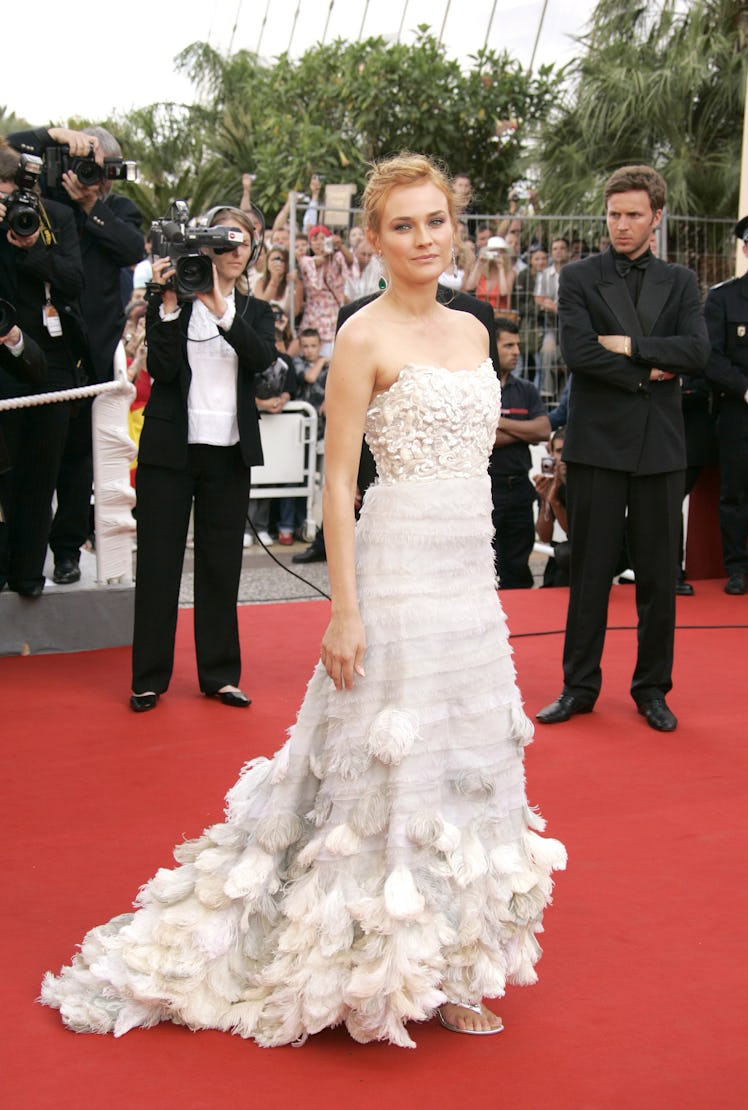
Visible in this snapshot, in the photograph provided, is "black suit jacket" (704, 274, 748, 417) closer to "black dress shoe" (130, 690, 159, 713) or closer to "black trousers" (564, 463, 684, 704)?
"black trousers" (564, 463, 684, 704)

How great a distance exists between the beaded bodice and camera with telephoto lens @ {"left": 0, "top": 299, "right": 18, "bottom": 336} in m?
2.96

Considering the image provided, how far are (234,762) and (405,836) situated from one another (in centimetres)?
202

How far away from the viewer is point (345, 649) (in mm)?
2676

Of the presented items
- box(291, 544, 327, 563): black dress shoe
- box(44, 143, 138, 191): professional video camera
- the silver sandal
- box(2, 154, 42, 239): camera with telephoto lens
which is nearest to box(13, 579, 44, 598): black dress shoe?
box(2, 154, 42, 239): camera with telephoto lens

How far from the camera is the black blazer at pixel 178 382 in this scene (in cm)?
501

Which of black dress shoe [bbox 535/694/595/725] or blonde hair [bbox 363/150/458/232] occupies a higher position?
blonde hair [bbox 363/150/458/232]

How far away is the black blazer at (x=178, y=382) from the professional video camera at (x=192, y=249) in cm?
18

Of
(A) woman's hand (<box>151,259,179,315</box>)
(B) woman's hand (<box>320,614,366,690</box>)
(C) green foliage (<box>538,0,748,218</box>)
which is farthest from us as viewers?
(C) green foliage (<box>538,0,748,218</box>)

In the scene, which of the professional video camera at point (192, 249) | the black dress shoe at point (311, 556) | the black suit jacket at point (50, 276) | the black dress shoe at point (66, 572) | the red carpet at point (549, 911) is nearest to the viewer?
the red carpet at point (549, 911)

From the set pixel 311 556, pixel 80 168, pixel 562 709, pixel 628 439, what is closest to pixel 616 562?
pixel 628 439

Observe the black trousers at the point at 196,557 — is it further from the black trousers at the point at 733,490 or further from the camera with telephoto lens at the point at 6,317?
the black trousers at the point at 733,490

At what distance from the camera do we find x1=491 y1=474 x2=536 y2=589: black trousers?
24.6ft

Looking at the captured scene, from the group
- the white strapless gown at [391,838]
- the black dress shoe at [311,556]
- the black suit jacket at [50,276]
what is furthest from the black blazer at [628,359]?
the black dress shoe at [311,556]

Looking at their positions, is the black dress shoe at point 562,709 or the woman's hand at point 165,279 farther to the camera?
the black dress shoe at point 562,709
